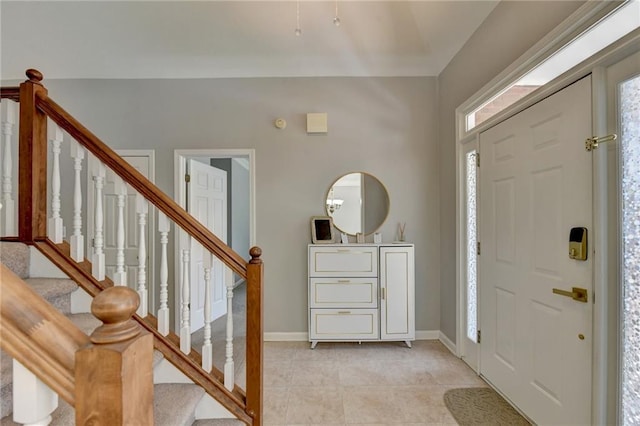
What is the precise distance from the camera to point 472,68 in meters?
2.35

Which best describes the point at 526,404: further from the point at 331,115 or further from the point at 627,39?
the point at 331,115

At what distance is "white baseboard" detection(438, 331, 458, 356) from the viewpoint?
8.56 ft

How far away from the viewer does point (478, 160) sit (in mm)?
2246

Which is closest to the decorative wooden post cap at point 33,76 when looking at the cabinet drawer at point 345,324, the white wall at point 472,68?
the cabinet drawer at point 345,324

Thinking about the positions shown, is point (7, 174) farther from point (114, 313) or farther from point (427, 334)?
point (427, 334)

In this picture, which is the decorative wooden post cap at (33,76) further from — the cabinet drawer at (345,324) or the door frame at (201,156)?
the cabinet drawer at (345,324)

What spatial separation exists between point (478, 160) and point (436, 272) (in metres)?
1.30

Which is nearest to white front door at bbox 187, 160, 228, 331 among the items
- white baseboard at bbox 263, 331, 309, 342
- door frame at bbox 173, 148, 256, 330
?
door frame at bbox 173, 148, 256, 330

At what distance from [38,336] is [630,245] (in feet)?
6.39

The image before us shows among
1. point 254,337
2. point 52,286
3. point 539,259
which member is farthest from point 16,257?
Answer: point 539,259

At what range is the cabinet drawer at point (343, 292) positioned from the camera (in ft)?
8.76

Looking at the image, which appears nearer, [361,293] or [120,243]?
[120,243]

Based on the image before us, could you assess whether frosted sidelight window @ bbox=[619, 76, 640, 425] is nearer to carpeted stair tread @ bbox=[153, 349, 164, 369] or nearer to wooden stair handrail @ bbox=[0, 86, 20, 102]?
carpeted stair tread @ bbox=[153, 349, 164, 369]

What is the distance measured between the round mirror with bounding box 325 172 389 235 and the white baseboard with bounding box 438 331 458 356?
1.28 m
